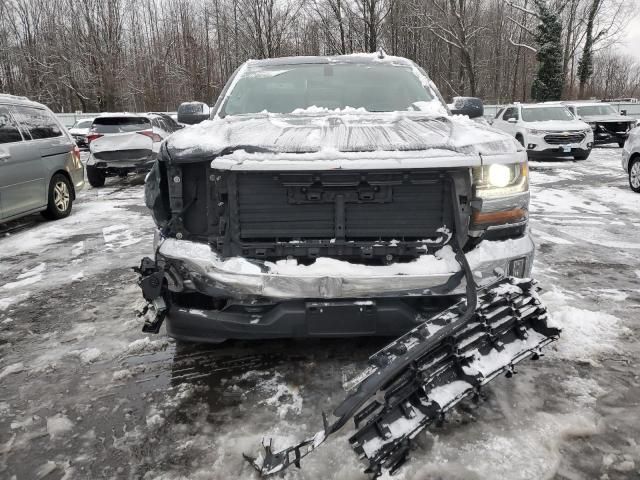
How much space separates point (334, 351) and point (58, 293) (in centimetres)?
273

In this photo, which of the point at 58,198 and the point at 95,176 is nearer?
the point at 58,198

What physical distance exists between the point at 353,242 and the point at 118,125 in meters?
10.6

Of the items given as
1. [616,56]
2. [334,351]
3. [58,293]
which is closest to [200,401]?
[334,351]

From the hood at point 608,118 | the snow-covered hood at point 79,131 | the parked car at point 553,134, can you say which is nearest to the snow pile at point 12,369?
the parked car at point 553,134

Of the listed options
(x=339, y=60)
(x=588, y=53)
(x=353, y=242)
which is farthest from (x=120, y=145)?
(x=588, y=53)

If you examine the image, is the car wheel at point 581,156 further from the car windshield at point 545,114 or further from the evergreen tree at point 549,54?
the evergreen tree at point 549,54

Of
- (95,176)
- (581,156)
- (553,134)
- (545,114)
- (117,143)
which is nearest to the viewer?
(117,143)

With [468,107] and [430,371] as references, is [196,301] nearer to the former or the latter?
[430,371]

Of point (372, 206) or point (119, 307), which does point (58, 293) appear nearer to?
point (119, 307)

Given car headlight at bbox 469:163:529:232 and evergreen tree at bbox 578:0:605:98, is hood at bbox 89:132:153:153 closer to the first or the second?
car headlight at bbox 469:163:529:232

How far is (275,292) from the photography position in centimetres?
243

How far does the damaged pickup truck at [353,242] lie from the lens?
2.33 metres

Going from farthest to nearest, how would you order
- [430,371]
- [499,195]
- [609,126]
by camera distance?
[609,126] → [499,195] → [430,371]

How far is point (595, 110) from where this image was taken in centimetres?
1725
